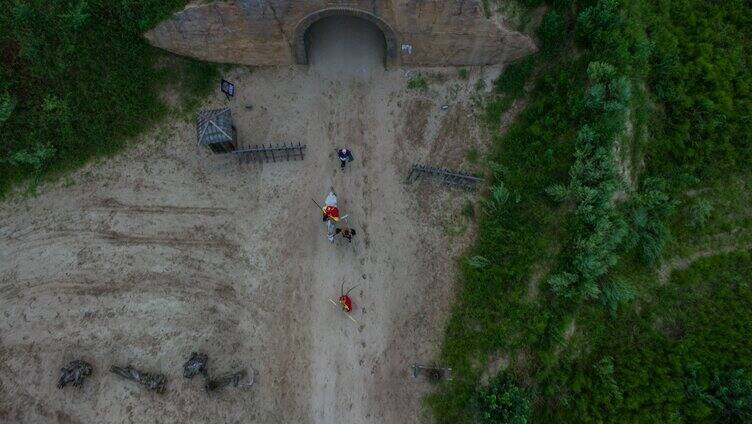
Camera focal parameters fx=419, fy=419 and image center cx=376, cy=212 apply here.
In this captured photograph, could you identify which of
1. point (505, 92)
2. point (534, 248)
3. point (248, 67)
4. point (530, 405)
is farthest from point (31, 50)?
point (530, 405)

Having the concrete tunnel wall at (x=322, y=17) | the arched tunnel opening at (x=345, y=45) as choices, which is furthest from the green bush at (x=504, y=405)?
the arched tunnel opening at (x=345, y=45)

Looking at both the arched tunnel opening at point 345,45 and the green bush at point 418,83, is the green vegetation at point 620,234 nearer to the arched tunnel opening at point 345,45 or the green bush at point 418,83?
the green bush at point 418,83

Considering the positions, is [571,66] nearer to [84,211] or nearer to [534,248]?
[534,248]

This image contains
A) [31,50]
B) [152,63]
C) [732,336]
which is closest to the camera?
[732,336]

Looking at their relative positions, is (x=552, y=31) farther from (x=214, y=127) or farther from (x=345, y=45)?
(x=214, y=127)

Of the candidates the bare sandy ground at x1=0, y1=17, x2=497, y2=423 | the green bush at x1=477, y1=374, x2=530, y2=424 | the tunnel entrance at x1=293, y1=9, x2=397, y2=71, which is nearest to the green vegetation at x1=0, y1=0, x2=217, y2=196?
the bare sandy ground at x1=0, y1=17, x2=497, y2=423

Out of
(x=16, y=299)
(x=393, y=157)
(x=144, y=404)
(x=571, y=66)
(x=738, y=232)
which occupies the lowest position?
(x=144, y=404)

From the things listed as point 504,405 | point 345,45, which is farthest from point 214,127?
point 504,405
